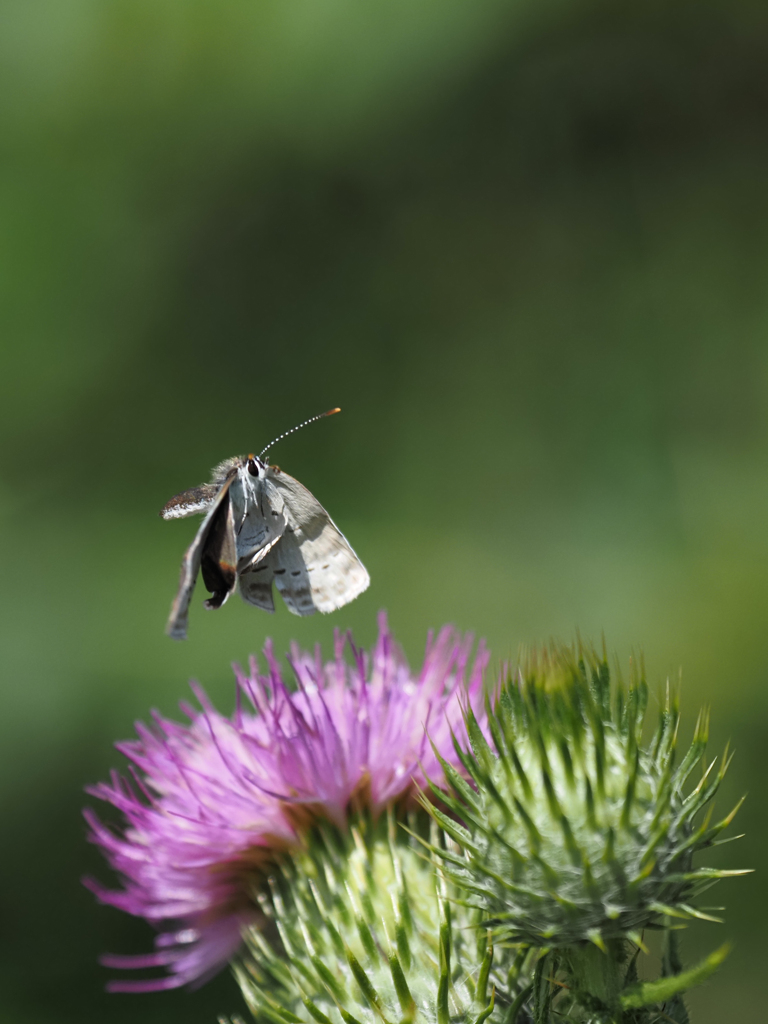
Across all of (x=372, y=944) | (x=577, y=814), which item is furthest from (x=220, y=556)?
(x=577, y=814)

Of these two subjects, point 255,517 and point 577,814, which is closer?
point 577,814

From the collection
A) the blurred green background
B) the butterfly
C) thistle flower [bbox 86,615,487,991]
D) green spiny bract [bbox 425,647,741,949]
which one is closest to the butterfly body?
the butterfly

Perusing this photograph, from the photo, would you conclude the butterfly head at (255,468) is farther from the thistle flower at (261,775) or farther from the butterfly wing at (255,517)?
the thistle flower at (261,775)

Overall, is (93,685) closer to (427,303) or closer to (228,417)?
(228,417)

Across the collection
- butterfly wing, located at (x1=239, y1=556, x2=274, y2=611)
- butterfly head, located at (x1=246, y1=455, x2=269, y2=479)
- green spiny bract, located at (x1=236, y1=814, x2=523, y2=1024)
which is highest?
butterfly head, located at (x1=246, y1=455, x2=269, y2=479)

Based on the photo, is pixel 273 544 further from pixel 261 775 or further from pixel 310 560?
pixel 261 775

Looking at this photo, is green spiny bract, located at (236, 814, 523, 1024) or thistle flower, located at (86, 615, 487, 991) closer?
green spiny bract, located at (236, 814, 523, 1024)

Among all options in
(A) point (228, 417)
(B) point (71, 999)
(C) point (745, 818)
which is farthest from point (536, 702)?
(A) point (228, 417)

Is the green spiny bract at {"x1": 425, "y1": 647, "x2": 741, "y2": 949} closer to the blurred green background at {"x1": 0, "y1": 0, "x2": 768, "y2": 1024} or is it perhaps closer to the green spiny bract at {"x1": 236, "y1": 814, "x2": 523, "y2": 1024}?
the green spiny bract at {"x1": 236, "y1": 814, "x2": 523, "y2": 1024}
